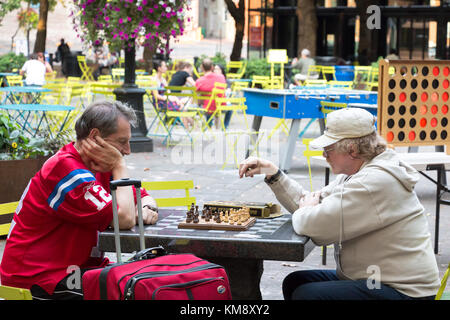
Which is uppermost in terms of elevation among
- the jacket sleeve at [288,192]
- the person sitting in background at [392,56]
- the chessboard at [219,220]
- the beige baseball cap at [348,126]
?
the person sitting in background at [392,56]

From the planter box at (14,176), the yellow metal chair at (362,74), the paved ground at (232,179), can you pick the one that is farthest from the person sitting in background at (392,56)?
the planter box at (14,176)

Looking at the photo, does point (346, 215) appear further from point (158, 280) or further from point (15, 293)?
point (15, 293)

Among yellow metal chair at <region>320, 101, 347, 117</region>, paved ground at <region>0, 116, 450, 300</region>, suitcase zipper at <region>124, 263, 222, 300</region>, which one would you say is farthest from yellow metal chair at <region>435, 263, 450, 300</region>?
yellow metal chair at <region>320, 101, 347, 117</region>

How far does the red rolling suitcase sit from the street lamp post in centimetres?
926

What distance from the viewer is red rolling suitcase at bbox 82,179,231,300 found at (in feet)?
9.29

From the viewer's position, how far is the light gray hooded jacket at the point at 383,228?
11.2 ft

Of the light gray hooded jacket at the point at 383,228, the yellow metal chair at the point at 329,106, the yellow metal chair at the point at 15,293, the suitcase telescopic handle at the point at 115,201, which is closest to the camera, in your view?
the yellow metal chair at the point at 15,293

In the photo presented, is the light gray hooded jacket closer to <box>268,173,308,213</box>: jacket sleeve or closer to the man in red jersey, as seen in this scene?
<box>268,173,308,213</box>: jacket sleeve

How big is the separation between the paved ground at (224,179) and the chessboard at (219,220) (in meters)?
2.01

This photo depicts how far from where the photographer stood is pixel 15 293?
2824mm

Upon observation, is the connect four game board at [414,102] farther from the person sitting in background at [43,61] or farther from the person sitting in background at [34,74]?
the person sitting in background at [43,61]

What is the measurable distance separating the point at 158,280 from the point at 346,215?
0.97 meters

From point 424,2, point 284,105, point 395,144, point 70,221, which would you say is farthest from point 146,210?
point 424,2

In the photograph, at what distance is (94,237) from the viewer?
146 inches
